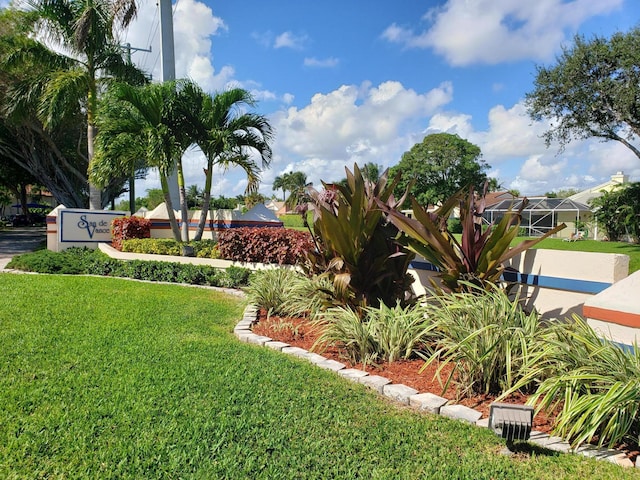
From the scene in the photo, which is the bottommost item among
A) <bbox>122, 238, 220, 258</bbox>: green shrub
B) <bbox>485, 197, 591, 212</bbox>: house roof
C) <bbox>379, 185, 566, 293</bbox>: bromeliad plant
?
<bbox>122, 238, 220, 258</bbox>: green shrub

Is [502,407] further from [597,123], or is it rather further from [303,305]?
[597,123]

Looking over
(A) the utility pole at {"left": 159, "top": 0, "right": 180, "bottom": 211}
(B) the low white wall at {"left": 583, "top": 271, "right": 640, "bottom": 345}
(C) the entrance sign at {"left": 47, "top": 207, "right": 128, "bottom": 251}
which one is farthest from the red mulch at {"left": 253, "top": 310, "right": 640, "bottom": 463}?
(C) the entrance sign at {"left": 47, "top": 207, "right": 128, "bottom": 251}

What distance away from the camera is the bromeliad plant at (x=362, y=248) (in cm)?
468

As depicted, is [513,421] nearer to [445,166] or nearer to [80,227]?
[80,227]

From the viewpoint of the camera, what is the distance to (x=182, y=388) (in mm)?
3334

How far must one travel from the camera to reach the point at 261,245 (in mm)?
9039

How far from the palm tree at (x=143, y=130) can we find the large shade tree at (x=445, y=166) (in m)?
33.6

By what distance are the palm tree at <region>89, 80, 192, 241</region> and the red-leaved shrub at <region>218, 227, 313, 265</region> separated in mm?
3575


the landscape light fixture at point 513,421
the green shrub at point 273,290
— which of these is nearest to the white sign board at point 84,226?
the green shrub at point 273,290

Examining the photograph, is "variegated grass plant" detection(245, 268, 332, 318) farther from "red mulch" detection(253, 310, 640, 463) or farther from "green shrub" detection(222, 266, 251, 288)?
"green shrub" detection(222, 266, 251, 288)

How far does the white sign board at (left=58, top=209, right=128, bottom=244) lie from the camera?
1370 centimetres

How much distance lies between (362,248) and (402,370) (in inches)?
56.9

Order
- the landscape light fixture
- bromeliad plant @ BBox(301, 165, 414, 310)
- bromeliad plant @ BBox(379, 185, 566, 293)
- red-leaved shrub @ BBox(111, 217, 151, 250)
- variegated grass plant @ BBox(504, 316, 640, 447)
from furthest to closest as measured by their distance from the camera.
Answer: red-leaved shrub @ BBox(111, 217, 151, 250)
bromeliad plant @ BBox(301, 165, 414, 310)
bromeliad plant @ BBox(379, 185, 566, 293)
variegated grass plant @ BBox(504, 316, 640, 447)
the landscape light fixture

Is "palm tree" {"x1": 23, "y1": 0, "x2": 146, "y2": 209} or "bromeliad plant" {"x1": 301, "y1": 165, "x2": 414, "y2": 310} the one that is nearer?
"bromeliad plant" {"x1": 301, "y1": 165, "x2": 414, "y2": 310}
